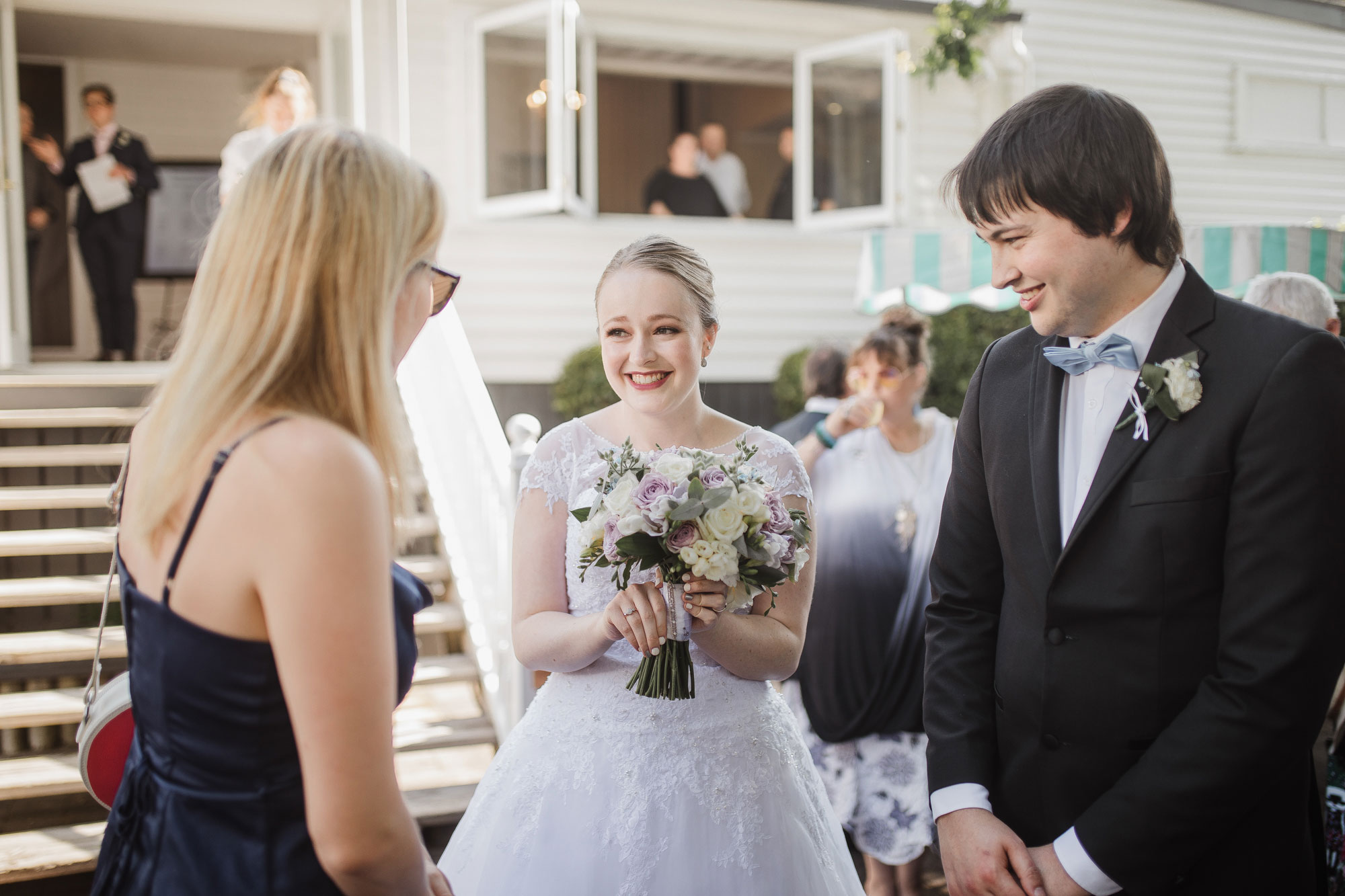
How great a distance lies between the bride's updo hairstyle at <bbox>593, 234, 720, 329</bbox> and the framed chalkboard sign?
32.5 feet

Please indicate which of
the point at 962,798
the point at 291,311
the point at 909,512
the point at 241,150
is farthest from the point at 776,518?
the point at 241,150

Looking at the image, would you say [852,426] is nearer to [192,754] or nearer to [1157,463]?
[1157,463]

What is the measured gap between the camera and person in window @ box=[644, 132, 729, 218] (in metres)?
9.77

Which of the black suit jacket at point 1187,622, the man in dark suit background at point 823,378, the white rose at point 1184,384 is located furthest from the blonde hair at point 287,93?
the white rose at point 1184,384

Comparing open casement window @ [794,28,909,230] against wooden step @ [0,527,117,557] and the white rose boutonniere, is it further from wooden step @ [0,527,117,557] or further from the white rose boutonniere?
the white rose boutonniere

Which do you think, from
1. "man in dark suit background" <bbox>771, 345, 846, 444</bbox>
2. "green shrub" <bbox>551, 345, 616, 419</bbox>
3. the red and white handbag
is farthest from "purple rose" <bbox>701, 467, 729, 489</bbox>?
"green shrub" <bbox>551, 345, 616, 419</bbox>

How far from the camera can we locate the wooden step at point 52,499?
533 cm

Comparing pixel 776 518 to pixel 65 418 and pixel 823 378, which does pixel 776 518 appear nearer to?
pixel 823 378

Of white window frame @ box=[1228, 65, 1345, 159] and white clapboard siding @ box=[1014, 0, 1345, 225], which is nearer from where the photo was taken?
white clapboard siding @ box=[1014, 0, 1345, 225]

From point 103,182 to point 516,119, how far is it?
3.46m

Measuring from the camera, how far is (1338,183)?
1134 centimetres

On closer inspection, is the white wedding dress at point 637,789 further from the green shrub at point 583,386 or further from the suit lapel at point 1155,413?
the green shrub at point 583,386

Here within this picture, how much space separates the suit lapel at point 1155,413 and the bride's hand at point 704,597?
66 centimetres

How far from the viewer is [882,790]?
409 cm
